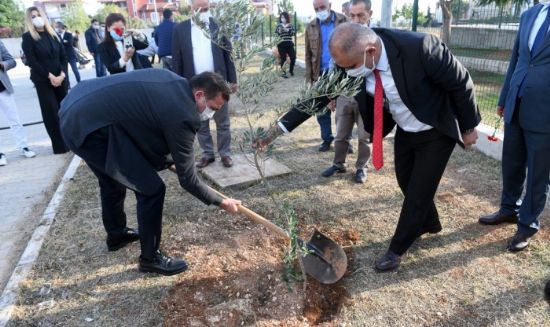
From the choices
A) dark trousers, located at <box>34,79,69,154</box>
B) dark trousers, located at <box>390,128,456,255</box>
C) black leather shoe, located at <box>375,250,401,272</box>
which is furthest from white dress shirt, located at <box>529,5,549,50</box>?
dark trousers, located at <box>34,79,69,154</box>

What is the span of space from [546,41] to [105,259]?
365 cm

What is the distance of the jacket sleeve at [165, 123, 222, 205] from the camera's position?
251cm

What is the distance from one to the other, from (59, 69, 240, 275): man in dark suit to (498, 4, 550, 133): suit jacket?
2147 millimetres

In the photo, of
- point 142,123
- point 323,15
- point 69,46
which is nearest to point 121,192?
point 142,123

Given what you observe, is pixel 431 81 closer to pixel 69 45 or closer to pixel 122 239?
pixel 122 239

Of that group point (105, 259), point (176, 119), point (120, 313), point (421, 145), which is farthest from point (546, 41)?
point (105, 259)

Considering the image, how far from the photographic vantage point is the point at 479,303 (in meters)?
2.63

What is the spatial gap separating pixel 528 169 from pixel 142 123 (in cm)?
282

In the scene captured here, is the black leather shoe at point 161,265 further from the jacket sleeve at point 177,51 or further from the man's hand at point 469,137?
the jacket sleeve at point 177,51

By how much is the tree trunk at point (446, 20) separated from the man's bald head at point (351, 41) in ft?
15.2

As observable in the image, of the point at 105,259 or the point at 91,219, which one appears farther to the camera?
the point at 91,219

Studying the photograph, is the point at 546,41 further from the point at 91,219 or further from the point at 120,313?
the point at 91,219

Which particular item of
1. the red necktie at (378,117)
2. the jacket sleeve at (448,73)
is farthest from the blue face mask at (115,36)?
the jacket sleeve at (448,73)

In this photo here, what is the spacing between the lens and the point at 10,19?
37.5 meters
